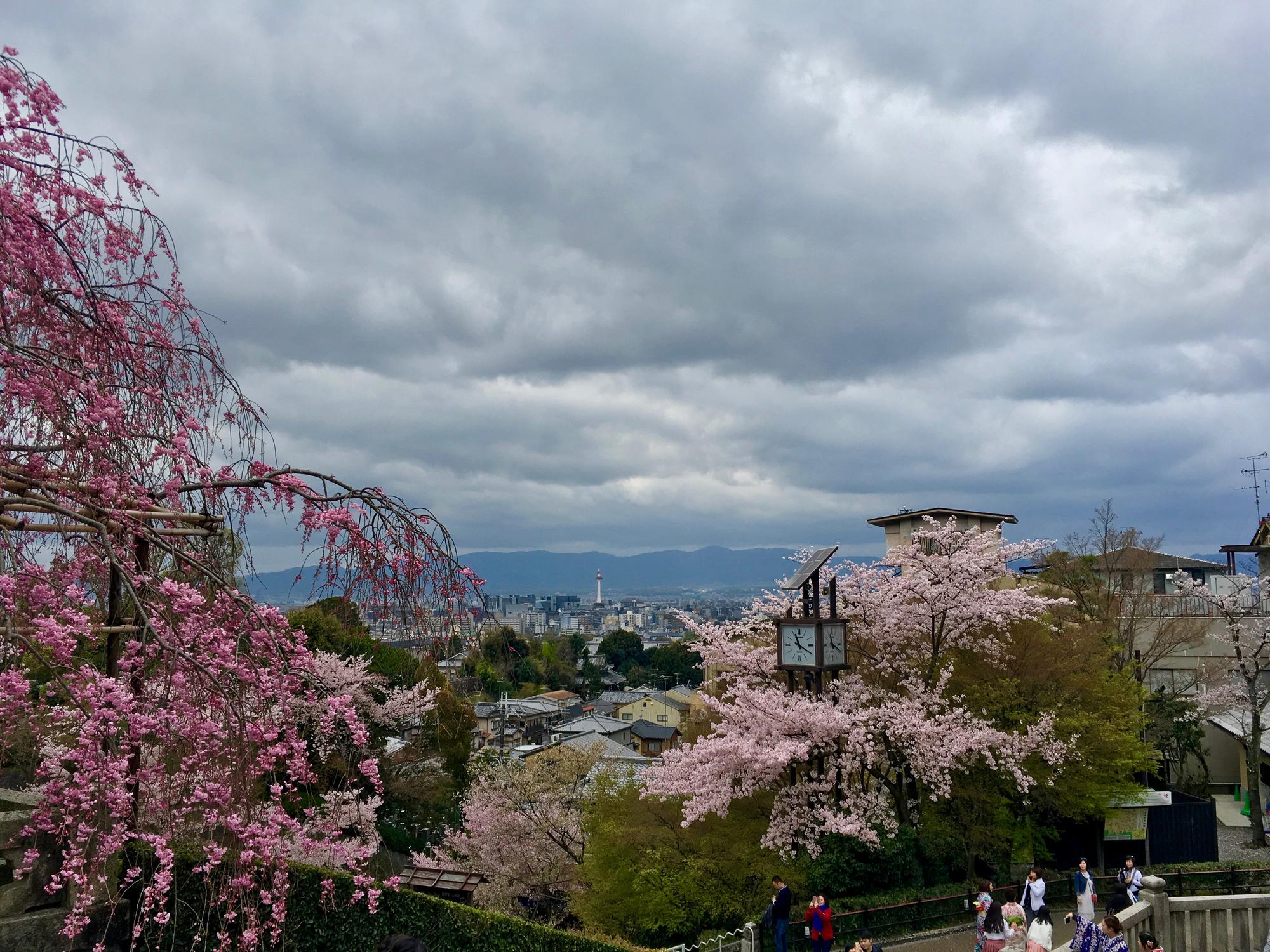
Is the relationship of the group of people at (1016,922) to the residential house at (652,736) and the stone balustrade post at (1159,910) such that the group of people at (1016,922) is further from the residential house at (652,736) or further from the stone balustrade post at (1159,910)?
the residential house at (652,736)

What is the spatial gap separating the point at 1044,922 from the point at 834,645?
236 inches

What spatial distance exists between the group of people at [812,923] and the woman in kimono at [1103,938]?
2.72 meters

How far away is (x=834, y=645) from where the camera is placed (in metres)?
15.6

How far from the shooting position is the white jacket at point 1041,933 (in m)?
9.96

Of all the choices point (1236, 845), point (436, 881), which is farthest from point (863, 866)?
point (1236, 845)

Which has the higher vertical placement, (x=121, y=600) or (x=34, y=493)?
(x=34, y=493)

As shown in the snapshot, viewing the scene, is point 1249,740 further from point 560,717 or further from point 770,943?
point 560,717

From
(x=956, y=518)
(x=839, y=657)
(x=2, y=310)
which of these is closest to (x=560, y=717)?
(x=956, y=518)

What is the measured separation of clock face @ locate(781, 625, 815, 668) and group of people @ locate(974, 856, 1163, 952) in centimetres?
456

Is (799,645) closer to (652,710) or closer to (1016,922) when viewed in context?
(1016,922)

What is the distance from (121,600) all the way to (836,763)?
1300 cm

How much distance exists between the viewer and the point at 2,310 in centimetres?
423

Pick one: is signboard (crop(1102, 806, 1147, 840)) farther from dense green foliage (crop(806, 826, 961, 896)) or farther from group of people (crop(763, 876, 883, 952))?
group of people (crop(763, 876, 883, 952))

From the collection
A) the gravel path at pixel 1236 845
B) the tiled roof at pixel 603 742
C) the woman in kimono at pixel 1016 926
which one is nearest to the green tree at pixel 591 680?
the tiled roof at pixel 603 742
